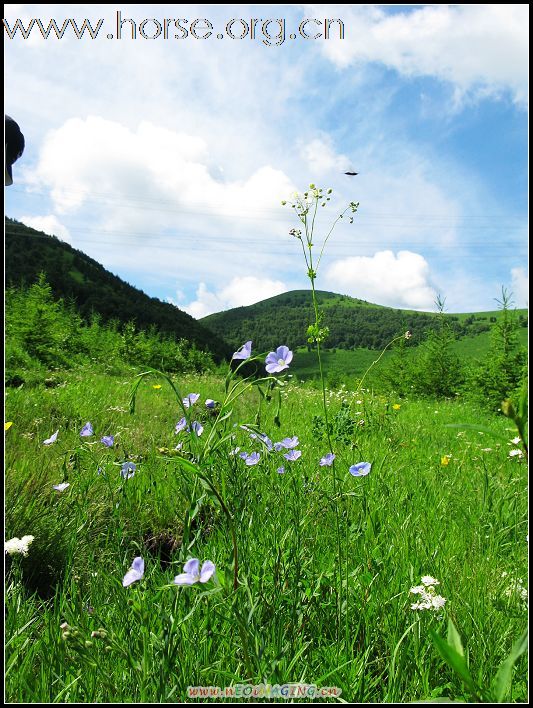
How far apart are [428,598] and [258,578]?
547 millimetres

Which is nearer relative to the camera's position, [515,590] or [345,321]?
[515,590]

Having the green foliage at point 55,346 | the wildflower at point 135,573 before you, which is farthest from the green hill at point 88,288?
the wildflower at point 135,573

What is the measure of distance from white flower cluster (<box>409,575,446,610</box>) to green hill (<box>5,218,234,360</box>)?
19830mm

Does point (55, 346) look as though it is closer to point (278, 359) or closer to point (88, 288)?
point (278, 359)

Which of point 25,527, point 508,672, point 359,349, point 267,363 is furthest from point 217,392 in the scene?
point 359,349

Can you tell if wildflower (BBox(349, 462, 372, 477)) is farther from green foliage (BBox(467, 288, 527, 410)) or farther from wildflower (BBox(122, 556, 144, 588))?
green foliage (BBox(467, 288, 527, 410))

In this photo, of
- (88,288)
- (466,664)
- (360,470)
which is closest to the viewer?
(466,664)

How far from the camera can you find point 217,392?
278 inches

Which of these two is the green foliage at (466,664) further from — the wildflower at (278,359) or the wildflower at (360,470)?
the wildflower at (360,470)

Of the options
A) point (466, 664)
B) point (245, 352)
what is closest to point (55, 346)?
point (245, 352)

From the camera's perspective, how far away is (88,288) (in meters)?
24.7

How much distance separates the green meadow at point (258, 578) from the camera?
3.84 ft

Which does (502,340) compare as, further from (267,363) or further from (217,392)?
(267,363)

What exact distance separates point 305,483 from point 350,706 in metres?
1.09
